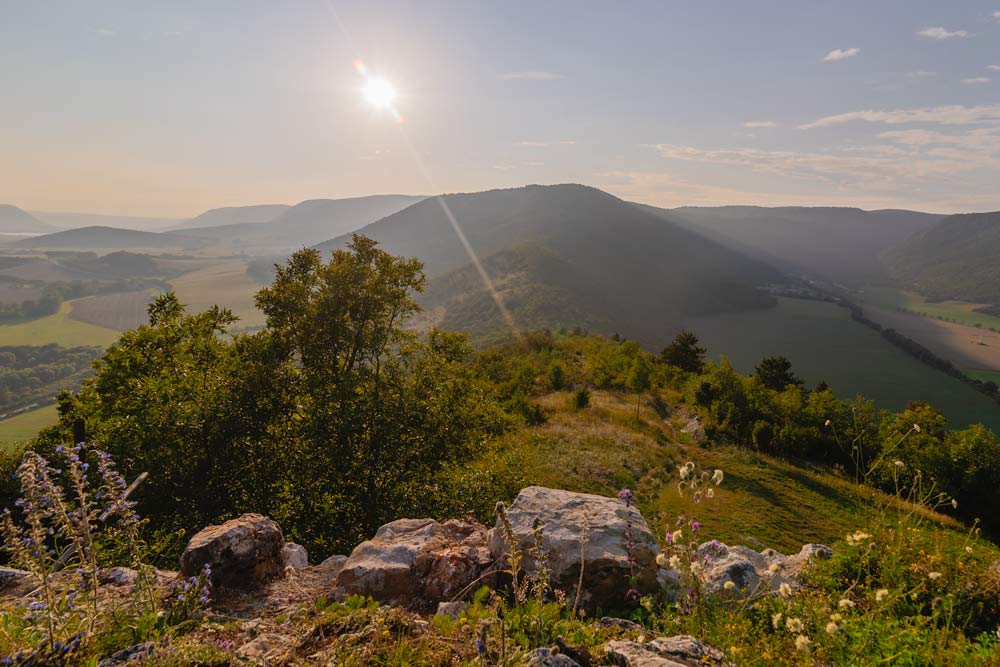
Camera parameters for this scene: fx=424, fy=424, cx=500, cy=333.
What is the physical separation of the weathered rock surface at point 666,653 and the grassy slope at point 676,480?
10.8 m

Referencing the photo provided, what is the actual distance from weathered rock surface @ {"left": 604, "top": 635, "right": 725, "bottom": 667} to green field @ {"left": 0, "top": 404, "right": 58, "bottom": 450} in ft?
471

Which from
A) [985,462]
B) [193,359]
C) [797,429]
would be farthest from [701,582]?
[985,462]

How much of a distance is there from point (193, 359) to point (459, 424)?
953cm

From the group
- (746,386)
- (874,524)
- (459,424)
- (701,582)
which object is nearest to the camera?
(701,582)

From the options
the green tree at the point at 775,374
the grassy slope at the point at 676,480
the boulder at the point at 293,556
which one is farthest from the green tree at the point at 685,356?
the boulder at the point at 293,556

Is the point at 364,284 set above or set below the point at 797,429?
above

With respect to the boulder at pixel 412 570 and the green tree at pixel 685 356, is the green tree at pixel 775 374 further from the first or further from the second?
the boulder at pixel 412 570

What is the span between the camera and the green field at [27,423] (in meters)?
104

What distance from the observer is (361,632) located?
471 centimetres

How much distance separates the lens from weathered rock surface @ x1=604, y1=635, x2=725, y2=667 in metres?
4.42

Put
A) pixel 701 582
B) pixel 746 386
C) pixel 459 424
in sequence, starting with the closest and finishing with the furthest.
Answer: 1. pixel 701 582
2. pixel 459 424
3. pixel 746 386

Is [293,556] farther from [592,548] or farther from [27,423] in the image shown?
[27,423]

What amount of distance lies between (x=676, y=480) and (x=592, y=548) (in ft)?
61.7

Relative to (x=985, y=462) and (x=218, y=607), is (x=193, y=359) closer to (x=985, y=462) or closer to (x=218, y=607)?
(x=218, y=607)
